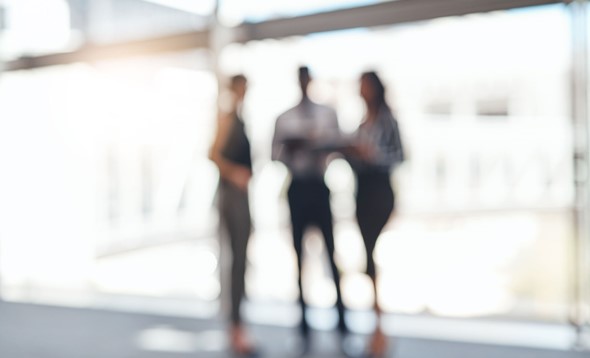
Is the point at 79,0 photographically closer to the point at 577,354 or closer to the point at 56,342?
the point at 56,342

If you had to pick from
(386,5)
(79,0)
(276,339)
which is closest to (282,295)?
(276,339)

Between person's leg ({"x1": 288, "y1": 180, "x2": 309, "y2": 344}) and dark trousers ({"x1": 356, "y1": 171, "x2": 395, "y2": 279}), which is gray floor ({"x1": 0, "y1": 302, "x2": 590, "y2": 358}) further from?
dark trousers ({"x1": 356, "y1": 171, "x2": 395, "y2": 279})

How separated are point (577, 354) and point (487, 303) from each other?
4.40 ft

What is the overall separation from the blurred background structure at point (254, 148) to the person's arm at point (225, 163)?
0.25m

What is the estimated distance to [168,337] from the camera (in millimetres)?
3346

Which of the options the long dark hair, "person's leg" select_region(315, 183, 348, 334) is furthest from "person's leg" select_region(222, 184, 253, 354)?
the long dark hair

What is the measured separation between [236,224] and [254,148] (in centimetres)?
46

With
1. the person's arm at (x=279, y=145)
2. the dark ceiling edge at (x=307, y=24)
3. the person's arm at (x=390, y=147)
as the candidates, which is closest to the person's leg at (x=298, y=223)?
the person's arm at (x=279, y=145)

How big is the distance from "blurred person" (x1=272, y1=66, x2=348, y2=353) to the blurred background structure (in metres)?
0.11

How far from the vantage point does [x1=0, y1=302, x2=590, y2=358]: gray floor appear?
2.95m

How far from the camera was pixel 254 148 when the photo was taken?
305 centimetres

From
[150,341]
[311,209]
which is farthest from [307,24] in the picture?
[150,341]

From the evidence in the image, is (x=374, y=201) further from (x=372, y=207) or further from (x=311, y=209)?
(x=311, y=209)

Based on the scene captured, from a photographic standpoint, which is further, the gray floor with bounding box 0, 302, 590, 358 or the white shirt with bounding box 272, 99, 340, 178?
the gray floor with bounding box 0, 302, 590, 358
